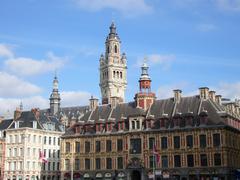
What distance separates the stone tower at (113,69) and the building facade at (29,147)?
1954 inches

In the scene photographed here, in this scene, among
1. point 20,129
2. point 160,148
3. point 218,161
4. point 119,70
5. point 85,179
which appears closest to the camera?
point 218,161

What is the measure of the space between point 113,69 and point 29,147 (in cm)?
6048

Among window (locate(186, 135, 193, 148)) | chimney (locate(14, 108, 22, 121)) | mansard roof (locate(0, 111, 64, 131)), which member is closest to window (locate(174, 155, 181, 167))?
window (locate(186, 135, 193, 148))

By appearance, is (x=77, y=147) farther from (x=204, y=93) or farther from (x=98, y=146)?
(x=204, y=93)

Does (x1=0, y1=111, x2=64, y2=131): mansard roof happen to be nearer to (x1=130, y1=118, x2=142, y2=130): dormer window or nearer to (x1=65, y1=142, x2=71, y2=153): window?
(x1=65, y1=142, x2=71, y2=153): window

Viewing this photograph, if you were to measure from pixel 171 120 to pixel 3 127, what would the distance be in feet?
142

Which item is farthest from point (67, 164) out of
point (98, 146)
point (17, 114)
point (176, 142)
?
point (17, 114)

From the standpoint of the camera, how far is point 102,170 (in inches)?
3204

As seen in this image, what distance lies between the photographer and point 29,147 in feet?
321

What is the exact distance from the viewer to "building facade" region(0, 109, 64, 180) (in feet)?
319

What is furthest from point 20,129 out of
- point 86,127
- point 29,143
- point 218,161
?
point 218,161

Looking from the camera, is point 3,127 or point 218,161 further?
point 3,127

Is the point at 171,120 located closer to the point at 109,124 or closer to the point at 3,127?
the point at 109,124

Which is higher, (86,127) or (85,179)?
(86,127)
